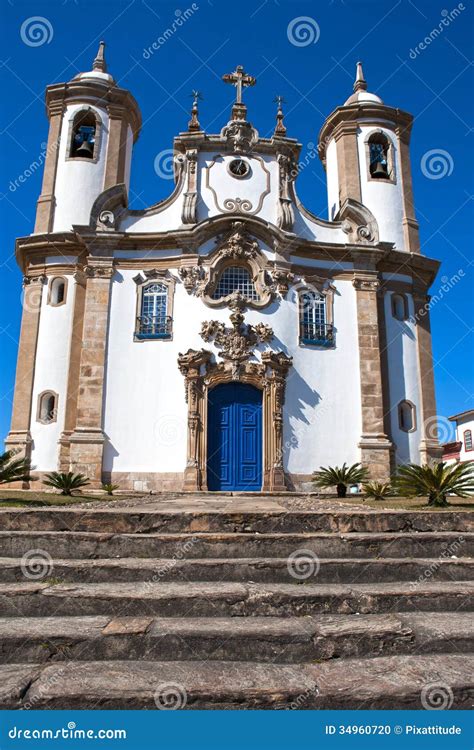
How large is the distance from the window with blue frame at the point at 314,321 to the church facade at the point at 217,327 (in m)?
0.04

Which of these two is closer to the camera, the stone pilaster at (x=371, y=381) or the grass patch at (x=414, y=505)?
the grass patch at (x=414, y=505)

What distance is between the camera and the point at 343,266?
16781 millimetres

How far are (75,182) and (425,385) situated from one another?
12520 mm

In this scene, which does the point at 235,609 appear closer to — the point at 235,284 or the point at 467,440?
the point at 235,284

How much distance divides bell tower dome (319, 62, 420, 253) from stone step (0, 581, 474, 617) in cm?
1558

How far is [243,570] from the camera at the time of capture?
445 centimetres

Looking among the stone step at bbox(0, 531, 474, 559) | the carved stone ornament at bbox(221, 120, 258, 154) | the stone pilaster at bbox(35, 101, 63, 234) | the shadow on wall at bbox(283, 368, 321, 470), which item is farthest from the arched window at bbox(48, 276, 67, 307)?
the stone step at bbox(0, 531, 474, 559)

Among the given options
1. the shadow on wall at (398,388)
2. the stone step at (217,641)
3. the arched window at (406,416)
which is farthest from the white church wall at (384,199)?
the stone step at (217,641)

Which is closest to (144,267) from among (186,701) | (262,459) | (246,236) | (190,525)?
(246,236)

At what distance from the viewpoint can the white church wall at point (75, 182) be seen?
17.5m

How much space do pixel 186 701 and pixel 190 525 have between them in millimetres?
2410

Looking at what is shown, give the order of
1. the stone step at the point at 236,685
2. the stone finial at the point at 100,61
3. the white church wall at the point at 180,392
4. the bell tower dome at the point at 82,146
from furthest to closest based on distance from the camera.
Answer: the stone finial at the point at 100,61
the bell tower dome at the point at 82,146
the white church wall at the point at 180,392
the stone step at the point at 236,685

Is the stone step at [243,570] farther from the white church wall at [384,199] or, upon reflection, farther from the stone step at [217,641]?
the white church wall at [384,199]

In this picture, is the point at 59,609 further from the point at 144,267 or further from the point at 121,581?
the point at 144,267
